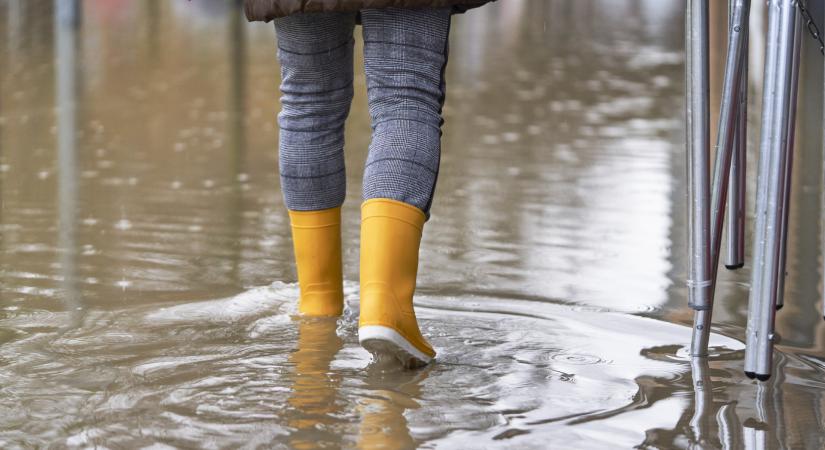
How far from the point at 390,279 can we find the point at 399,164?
204mm

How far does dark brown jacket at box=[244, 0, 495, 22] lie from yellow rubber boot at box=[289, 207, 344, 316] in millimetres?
454

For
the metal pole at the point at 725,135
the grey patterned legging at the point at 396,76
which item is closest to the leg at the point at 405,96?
the grey patterned legging at the point at 396,76

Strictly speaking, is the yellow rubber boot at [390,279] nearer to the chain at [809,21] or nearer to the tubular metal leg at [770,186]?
the tubular metal leg at [770,186]

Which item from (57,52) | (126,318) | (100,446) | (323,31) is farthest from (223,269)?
(57,52)

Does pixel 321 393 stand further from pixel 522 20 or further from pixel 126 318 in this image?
pixel 522 20

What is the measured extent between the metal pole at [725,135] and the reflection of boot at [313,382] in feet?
2.18

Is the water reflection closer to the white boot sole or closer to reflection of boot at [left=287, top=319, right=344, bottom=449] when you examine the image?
reflection of boot at [left=287, top=319, right=344, bottom=449]

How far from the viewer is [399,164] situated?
7.30 ft

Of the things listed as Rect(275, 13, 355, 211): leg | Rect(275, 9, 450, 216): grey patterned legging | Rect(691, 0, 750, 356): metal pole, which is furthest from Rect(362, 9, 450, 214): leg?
Rect(691, 0, 750, 356): metal pole

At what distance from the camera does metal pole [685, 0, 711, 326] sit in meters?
2.14

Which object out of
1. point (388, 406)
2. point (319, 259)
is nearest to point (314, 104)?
point (319, 259)

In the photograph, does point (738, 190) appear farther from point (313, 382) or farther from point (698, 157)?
point (313, 382)

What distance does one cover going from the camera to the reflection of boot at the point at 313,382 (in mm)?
1901

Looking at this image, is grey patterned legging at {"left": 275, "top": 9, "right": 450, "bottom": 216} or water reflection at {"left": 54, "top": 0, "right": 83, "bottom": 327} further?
water reflection at {"left": 54, "top": 0, "right": 83, "bottom": 327}
